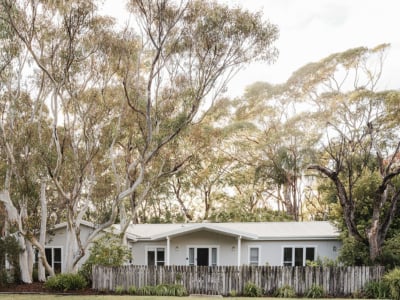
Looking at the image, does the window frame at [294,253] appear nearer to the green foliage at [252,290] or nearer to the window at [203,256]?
the window at [203,256]

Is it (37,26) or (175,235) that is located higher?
(37,26)

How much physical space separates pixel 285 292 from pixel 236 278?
1.82 metres

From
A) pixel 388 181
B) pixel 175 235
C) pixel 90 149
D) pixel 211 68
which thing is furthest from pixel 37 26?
pixel 388 181

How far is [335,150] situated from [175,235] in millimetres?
8563

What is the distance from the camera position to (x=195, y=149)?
21.6m

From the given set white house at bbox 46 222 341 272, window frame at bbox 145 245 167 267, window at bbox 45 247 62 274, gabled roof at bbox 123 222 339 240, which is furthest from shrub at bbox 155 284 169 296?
window at bbox 45 247 62 274

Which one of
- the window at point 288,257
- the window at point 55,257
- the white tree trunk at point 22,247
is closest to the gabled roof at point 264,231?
the window at point 288,257

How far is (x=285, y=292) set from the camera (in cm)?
1547

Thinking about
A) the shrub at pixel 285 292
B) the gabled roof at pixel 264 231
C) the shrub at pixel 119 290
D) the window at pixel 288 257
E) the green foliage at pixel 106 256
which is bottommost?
the shrub at pixel 119 290

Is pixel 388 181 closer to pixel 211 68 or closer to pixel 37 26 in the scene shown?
pixel 211 68

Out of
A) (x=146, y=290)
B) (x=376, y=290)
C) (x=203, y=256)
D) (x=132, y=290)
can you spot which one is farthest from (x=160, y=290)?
(x=376, y=290)

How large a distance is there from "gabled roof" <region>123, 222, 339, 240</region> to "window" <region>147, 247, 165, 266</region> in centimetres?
85

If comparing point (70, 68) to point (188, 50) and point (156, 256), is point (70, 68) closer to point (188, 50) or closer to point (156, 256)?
point (188, 50)

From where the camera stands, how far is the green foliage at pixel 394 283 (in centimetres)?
1425
